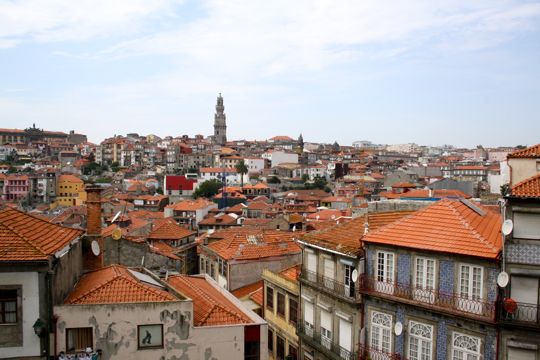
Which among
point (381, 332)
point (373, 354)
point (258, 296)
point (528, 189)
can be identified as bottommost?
point (258, 296)

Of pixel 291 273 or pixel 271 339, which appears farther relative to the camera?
pixel 271 339

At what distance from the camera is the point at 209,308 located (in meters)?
16.4

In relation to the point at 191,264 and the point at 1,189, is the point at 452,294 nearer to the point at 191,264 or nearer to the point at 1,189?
the point at 191,264

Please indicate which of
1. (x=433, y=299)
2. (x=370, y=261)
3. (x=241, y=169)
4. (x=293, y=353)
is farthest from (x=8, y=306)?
(x=241, y=169)

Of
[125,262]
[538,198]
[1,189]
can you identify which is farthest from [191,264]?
[1,189]

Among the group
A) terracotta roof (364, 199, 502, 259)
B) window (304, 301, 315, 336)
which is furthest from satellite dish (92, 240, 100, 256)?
terracotta roof (364, 199, 502, 259)

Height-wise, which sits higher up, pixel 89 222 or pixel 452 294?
pixel 89 222

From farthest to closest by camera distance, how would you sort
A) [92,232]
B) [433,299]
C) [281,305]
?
1. [281,305]
2. [92,232]
3. [433,299]

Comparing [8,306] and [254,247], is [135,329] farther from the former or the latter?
[254,247]

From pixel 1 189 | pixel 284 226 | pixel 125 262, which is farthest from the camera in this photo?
pixel 1 189

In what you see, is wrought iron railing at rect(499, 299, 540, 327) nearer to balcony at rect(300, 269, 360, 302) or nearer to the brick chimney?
balcony at rect(300, 269, 360, 302)

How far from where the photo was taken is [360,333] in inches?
745

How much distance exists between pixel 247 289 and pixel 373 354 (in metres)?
12.9

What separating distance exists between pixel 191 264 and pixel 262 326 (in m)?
32.1
